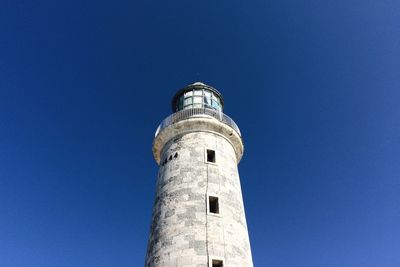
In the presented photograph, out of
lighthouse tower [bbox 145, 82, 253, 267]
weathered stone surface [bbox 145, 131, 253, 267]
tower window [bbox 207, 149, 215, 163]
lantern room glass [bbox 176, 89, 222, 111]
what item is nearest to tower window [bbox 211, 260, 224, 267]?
lighthouse tower [bbox 145, 82, 253, 267]

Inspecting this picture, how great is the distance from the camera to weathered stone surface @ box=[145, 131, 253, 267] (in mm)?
9758

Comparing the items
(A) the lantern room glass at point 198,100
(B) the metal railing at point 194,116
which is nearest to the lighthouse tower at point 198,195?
(B) the metal railing at point 194,116

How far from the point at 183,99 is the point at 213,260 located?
26.3 feet

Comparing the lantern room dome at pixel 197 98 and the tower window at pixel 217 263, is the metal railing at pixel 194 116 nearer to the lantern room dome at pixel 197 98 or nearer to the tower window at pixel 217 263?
the lantern room dome at pixel 197 98

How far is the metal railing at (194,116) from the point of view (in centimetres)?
1369

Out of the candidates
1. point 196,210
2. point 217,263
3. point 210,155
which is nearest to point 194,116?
point 210,155

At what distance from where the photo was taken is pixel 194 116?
44.5ft

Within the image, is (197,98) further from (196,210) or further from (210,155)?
(196,210)

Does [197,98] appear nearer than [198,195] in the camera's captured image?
No

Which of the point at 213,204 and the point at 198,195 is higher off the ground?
the point at 198,195

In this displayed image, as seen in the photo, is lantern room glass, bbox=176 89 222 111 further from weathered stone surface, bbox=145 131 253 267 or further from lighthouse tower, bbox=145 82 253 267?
weathered stone surface, bbox=145 131 253 267

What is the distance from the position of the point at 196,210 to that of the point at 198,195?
56 cm

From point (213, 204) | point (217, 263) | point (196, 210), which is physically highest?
point (213, 204)

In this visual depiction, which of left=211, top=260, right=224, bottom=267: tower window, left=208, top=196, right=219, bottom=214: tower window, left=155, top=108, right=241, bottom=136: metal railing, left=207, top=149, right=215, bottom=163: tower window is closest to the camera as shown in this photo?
left=211, top=260, right=224, bottom=267: tower window
